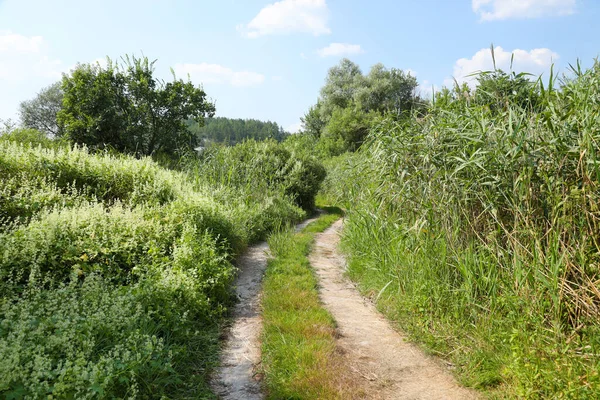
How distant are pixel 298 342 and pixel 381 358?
86 cm

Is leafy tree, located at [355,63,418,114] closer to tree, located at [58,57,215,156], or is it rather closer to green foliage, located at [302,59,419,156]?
green foliage, located at [302,59,419,156]

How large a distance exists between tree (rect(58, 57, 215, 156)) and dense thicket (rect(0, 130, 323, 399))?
27.7ft

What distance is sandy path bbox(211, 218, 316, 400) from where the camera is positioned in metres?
3.89

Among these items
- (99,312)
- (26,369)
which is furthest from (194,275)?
(26,369)

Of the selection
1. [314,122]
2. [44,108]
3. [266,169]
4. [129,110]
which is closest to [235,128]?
[314,122]

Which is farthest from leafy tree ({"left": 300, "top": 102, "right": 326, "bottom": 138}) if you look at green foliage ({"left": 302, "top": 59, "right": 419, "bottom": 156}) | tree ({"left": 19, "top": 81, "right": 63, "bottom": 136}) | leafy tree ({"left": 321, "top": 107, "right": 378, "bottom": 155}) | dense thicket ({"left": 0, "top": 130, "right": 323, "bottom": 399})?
dense thicket ({"left": 0, "top": 130, "right": 323, "bottom": 399})

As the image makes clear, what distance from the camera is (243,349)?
4.67 metres

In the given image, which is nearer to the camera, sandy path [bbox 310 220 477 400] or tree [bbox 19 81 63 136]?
sandy path [bbox 310 220 477 400]

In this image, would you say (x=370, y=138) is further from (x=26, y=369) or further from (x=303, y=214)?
(x=303, y=214)

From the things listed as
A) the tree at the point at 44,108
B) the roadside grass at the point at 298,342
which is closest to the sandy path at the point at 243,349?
the roadside grass at the point at 298,342

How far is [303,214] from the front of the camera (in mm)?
14266

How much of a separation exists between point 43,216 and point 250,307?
334 centimetres

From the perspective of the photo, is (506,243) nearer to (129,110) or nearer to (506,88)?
(506,88)

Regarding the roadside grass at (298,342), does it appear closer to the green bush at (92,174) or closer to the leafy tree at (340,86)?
the green bush at (92,174)
